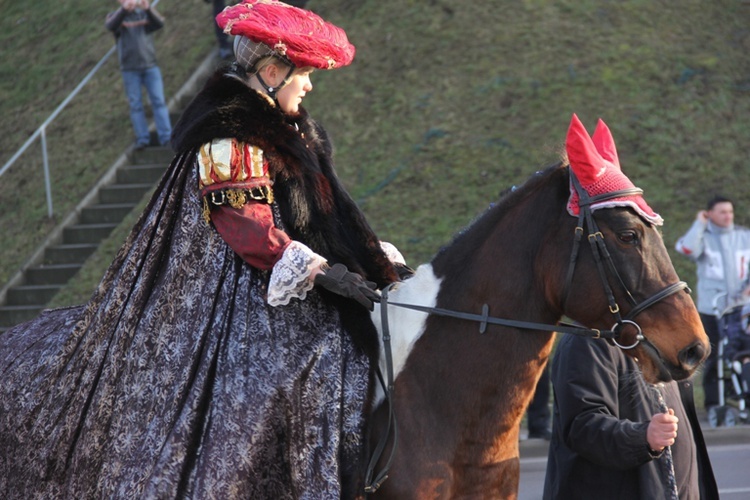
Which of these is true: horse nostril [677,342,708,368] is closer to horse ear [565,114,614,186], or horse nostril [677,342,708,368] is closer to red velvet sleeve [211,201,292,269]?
horse ear [565,114,614,186]

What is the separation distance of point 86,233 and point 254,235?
10.1m

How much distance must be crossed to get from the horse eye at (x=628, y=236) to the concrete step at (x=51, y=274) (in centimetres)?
1044

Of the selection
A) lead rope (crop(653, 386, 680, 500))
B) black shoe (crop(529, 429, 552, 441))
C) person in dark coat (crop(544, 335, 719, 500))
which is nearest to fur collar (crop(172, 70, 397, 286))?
person in dark coat (crop(544, 335, 719, 500))

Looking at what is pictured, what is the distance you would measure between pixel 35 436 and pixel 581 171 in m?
2.49

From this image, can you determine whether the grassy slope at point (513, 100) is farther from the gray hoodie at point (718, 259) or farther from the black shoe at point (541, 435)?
the black shoe at point (541, 435)

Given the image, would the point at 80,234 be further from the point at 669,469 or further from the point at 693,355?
the point at 693,355

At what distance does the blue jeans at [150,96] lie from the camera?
1358 centimetres

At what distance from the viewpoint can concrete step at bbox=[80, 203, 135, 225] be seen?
13.9 metres

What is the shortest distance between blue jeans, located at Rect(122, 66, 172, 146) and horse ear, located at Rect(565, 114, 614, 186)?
10356 millimetres

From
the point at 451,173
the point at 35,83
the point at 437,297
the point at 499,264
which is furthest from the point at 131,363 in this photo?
the point at 35,83

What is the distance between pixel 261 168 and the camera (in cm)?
413

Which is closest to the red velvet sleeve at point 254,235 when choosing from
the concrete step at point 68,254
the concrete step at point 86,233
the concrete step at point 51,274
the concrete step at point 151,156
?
the concrete step at point 51,274

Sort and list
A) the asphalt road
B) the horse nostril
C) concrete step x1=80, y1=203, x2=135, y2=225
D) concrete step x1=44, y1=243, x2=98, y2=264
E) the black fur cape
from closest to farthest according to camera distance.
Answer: the horse nostril, the black fur cape, the asphalt road, concrete step x1=44, y1=243, x2=98, y2=264, concrete step x1=80, y1=203, x2=135, y2=225

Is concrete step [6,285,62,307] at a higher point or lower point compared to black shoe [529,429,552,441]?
higher
